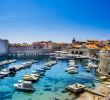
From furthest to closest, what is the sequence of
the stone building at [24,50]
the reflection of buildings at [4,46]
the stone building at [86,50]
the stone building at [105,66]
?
1. the stone building at [24,50]
2. the reflection of buildings at [4,46]
3. the stone building at [86,50]
4. the stone building at [105,66]

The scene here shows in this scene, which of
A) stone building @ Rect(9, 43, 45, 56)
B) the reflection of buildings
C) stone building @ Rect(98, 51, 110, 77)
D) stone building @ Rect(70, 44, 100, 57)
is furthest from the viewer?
stone building @ Rect(9, 43, 45, 56)

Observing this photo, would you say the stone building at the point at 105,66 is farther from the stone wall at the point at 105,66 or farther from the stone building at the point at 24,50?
the stone building at the point at 24,50

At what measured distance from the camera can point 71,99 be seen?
2766cm

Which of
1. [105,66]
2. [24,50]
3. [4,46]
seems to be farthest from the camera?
[24,50]

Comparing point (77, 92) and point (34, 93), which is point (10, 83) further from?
point (77, 92)

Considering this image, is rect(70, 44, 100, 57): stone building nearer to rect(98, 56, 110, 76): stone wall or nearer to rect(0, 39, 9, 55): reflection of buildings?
rect(0, 39, 9, 55): reflection of buildings

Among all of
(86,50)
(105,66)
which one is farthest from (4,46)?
(105,66)

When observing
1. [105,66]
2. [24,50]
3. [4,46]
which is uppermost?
[4,46]

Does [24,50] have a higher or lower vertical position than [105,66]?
higher

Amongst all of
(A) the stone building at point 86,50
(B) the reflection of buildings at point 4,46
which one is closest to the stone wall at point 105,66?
(A) the stone building at point 86,50

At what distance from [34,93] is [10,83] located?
743cm

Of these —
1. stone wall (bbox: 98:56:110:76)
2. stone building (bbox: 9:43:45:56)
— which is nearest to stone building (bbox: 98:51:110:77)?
stone wall (bbox: 98:56:110:76)

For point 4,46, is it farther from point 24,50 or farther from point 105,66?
point 105,66

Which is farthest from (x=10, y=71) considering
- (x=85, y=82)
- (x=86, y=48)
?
(x=86, y=48)
